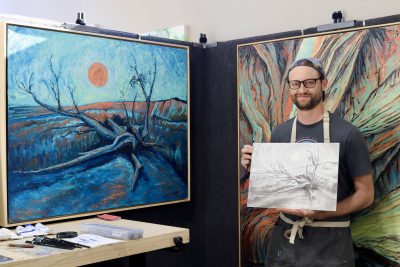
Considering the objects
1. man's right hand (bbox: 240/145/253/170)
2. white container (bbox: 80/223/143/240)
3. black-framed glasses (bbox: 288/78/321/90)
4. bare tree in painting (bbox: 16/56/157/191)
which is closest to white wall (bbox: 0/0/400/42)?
black-framed glasses (bbox: 288/78/321/90)

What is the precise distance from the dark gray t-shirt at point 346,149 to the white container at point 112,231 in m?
0.87

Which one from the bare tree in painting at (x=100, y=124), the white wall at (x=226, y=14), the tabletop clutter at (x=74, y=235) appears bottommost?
the tabletop clutter at (x=74, y=235)

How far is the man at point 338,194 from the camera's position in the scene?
7.87 ft

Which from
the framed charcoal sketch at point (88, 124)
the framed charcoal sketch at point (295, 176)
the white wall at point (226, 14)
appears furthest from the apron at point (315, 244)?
the framed charcoal sketch at point (88, 124)

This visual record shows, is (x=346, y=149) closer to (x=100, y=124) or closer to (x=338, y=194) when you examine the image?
(x=338, y=194)

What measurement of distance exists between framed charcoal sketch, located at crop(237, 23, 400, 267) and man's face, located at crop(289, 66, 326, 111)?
154 millimetres

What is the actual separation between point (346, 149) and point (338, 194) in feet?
0.67

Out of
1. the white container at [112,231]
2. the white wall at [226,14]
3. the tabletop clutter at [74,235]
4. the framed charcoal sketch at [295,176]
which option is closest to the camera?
the tabletop clutter at [74,235]

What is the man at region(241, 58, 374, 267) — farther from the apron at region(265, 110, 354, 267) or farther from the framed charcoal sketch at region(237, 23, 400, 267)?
the framed charcoal sketch at region(237, 23, 400, 267)

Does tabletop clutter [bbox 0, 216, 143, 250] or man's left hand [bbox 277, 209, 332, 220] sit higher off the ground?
man's left hand [bbox 277, 209, 332, 220]

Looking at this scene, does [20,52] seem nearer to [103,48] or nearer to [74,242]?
[103,48]

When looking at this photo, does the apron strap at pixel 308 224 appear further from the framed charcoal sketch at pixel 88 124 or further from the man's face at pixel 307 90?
the framed charcoal sketch at pixel 88 124

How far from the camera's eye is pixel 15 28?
95.7 inches

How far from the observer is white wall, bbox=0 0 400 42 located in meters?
2.78
